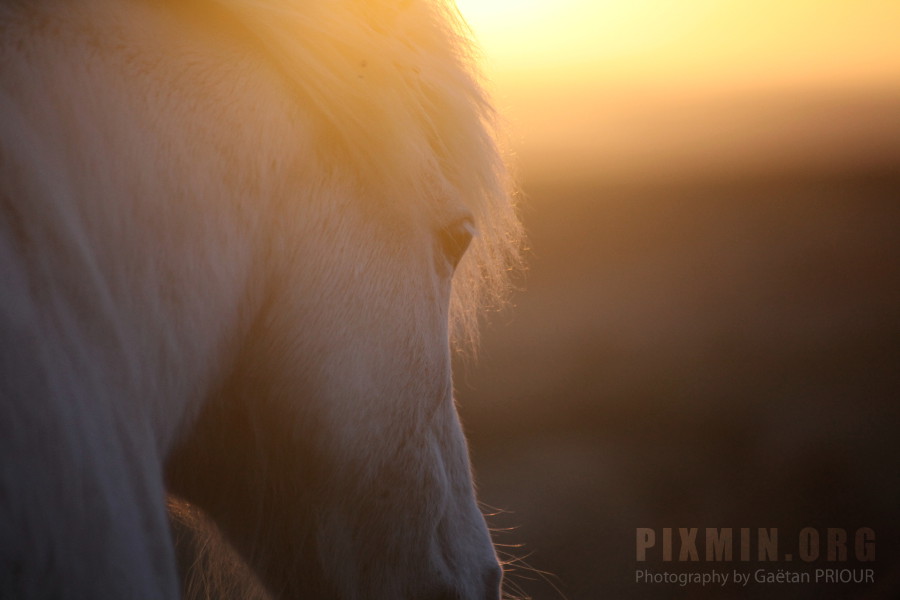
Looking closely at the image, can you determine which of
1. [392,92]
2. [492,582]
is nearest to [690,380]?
[492,582]

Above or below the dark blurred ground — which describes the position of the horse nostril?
below

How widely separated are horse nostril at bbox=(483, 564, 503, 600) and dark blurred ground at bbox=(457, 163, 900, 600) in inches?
67.9

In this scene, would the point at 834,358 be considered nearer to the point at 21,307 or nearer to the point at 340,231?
the point at 340,231

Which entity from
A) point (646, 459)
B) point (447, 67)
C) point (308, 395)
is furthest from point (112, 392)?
point (646, 459)

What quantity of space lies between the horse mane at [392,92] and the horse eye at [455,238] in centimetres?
3

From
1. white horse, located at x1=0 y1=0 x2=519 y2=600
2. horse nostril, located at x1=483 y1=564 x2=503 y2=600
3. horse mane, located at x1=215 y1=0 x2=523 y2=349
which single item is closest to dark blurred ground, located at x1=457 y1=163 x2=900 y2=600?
horse nostril, located at x1=483 y1=564 x2=503 y2=600

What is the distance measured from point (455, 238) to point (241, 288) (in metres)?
0.28

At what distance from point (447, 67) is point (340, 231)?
27 cm

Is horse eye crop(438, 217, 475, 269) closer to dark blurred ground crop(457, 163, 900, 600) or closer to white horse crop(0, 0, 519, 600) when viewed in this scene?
white horse crop(0, 0, 519, 600)

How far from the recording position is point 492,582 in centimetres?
95

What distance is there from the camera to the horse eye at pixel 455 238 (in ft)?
2.69

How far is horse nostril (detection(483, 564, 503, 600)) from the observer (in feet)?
3.07

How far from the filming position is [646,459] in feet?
12.3

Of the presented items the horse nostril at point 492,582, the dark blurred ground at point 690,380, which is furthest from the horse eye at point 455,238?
the dark blurred ground at point 690,380
